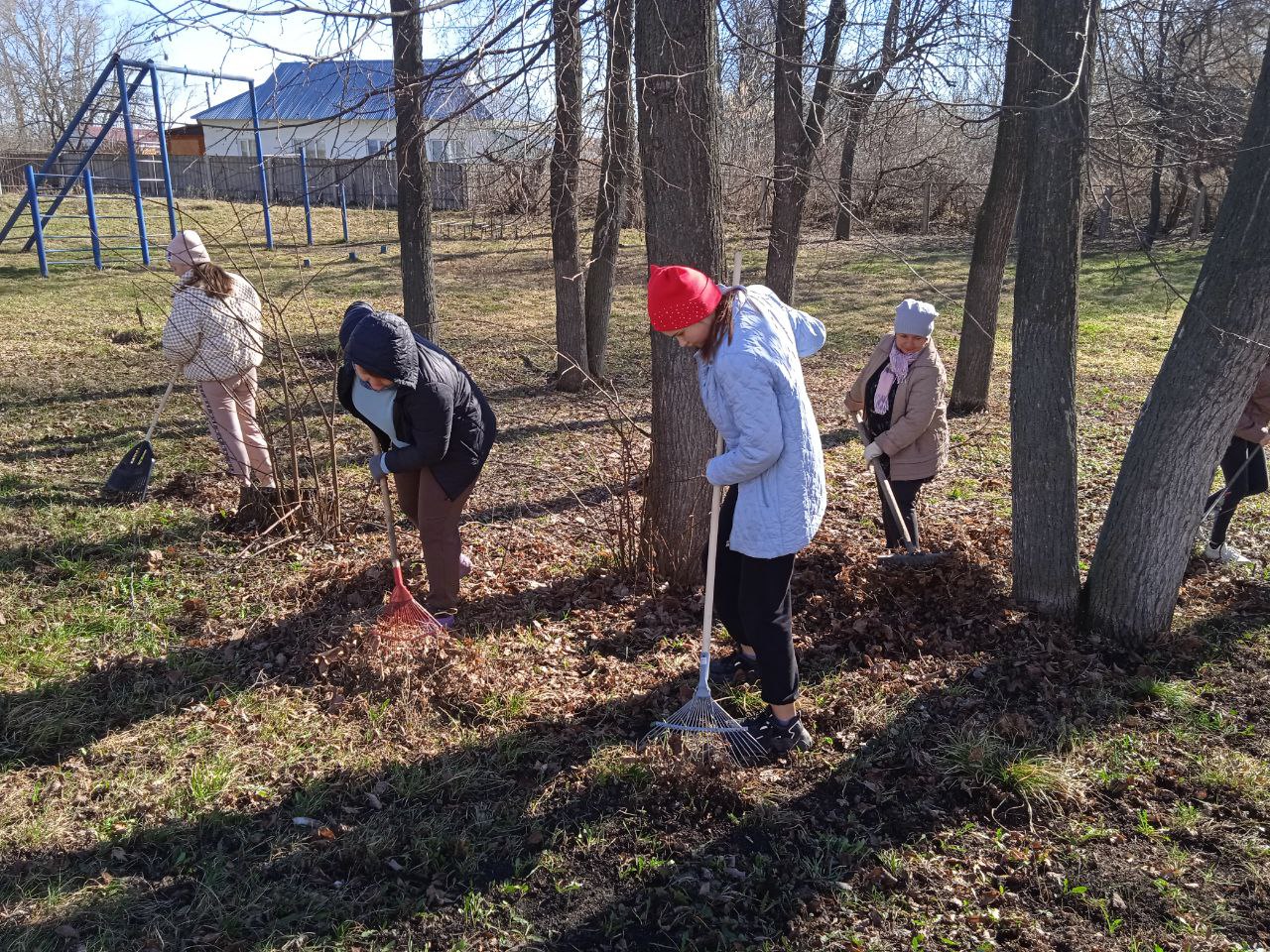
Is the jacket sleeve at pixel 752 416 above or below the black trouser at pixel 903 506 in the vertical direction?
above

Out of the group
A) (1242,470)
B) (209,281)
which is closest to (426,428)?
(209,281)

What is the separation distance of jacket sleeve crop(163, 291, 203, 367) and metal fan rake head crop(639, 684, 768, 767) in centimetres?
373

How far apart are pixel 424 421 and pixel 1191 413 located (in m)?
3.35

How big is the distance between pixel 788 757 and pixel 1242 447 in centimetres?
350

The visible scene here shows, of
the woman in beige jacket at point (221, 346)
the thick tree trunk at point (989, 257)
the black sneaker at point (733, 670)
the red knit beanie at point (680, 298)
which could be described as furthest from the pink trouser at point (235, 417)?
the thick tree trunk at point (989, 257)

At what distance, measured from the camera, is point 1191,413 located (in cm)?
384

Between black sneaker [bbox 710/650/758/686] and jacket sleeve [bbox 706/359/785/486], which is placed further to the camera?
black sneaker [bbox 710/650/758/686]

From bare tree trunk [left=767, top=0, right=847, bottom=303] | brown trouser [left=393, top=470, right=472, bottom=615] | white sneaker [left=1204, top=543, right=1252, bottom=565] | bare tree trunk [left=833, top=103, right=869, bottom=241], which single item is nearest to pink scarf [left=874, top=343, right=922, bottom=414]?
bare tree trunk [left=833, top=103, right=869, bottom=241]

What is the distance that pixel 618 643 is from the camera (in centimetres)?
439

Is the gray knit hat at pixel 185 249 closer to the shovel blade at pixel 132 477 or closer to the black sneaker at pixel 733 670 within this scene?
the shovel blade at pixel 132 477

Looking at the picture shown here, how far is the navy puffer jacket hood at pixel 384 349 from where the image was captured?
12.7 ft

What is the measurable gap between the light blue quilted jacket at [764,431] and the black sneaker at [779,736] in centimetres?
76

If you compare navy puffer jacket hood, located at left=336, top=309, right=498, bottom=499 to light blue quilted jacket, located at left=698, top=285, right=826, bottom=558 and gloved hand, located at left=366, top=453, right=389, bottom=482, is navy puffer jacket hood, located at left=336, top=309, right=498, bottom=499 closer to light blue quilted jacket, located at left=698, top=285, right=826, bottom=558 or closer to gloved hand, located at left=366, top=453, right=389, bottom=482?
gloved hand, located at left=366, top=453, right=389, bottom=482

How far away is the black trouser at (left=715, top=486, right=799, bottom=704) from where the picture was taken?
3.28 meters
